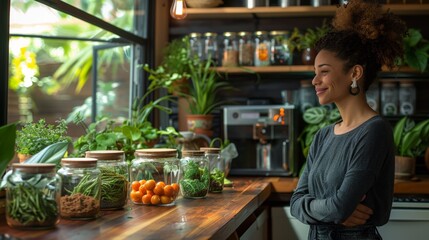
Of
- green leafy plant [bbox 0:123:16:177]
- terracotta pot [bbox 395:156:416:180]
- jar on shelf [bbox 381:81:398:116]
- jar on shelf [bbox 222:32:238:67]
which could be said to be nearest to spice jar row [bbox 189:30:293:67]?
jar on shelf [bbox 222:32:238:67]

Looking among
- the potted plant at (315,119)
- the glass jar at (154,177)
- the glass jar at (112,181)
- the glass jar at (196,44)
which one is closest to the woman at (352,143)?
the glass jar at (154,177)

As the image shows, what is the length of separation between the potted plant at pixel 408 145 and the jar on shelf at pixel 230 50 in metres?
1.18

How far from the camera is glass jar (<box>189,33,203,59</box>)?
474 centimetres

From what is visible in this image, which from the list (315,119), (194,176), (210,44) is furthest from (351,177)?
(210,44)

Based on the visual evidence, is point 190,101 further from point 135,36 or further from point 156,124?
point 135,36

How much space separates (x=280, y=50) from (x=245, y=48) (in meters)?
0.24

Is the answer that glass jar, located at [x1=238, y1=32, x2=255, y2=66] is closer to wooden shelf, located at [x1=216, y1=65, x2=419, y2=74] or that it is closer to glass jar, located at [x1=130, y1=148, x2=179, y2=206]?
wooden shelf, located at [x1=216, y1=65, x2=419, y2=74]

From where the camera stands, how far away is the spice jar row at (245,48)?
4625 mm

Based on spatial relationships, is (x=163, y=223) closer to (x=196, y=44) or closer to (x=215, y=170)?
(x=215, y=170)

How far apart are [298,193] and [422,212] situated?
1.47m

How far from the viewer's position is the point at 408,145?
4238 mm

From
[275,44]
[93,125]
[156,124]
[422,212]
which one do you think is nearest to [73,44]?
[156,124]

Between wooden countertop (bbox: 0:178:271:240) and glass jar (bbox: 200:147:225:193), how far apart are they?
0.66 feet

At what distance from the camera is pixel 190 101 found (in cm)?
477
